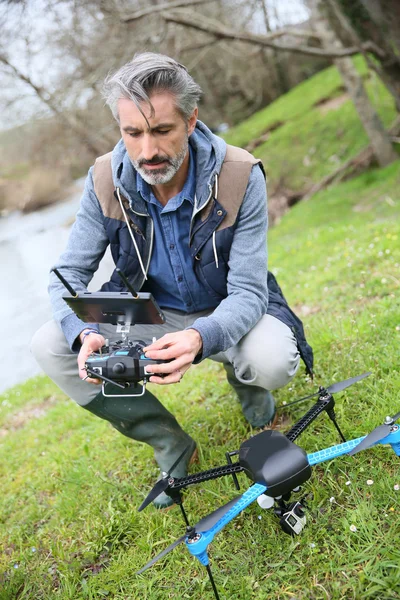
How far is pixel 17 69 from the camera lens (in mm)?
15352

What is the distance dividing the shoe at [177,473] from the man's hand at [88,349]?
2.40 ft

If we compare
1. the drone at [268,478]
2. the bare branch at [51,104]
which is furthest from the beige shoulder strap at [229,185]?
the bare branch at [51,104]

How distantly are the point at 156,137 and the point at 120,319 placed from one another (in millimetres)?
865

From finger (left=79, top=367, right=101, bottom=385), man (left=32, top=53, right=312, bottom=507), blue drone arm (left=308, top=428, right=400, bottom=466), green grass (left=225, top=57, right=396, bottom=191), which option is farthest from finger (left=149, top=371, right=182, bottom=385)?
green grass (left=225, top=57, right=396, bottom=191)

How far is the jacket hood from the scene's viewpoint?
2611 mm

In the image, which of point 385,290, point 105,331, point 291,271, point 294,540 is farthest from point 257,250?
point 291,271

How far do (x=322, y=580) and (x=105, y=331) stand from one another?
1525mm

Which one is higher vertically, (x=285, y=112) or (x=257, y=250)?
(x=257, y=250)

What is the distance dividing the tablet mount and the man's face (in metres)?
0.66

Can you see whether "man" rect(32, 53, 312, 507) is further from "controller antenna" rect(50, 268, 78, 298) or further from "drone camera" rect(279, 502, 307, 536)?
"drone camera" rect(279, 502, 307, 536)

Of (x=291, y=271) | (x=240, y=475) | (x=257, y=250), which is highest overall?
(x=257, y=250)

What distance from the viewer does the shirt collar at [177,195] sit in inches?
105

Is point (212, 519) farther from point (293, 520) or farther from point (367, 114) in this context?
point (367, 114)

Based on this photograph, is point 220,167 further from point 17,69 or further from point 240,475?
point 17,69
